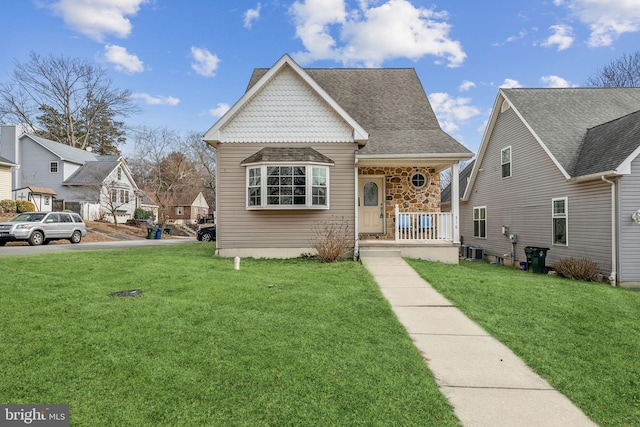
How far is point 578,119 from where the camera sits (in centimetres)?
1358

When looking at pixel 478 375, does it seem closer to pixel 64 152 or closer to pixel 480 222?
pixel 480 222

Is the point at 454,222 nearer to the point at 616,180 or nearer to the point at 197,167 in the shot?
the point at 616,180

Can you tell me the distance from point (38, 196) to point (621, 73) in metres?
46.7

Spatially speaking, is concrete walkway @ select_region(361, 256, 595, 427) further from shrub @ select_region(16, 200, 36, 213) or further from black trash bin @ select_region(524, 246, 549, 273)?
shrub @ select_region(16, 200, 36, 213)

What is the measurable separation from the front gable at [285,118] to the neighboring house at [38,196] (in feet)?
79.0

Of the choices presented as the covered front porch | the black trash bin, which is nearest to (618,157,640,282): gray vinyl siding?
the black trash bin

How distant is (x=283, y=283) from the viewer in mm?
6941

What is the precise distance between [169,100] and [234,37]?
21.6 m

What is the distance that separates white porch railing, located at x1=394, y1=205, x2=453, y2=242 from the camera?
1129 cm

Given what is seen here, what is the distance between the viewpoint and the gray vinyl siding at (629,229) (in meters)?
9.62

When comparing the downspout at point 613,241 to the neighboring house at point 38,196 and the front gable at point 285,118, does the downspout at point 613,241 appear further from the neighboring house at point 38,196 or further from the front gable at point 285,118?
the neighboring house at point 38,196

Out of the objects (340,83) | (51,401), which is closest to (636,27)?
(340,83)

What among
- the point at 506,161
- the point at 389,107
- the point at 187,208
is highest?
the point at 389,107

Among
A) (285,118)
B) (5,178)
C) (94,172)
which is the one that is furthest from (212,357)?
(94,172)
